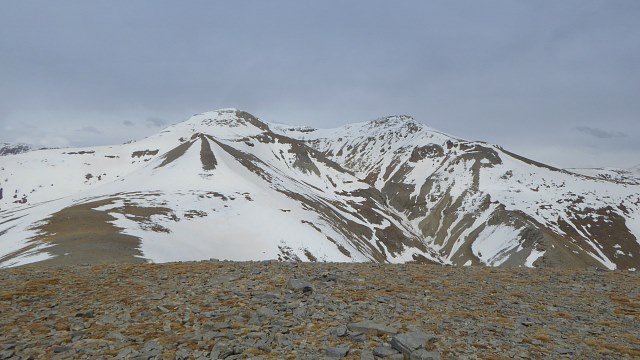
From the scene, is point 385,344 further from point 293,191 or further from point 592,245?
point 592,245

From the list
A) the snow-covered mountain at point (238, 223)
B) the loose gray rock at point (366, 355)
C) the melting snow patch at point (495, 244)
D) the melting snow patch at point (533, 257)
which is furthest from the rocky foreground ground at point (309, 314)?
the melting snow patch at point (495, 244)

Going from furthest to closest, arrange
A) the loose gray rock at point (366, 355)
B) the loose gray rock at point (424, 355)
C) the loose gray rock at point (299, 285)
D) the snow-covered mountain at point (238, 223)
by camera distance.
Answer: the snow-covered mountain at point (238, 223)
the loose gray rock at point (299, 285)
the loose gray rock at point (366, 355)
the loose gray rock at point (424, 355)

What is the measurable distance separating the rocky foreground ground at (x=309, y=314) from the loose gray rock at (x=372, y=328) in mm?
28

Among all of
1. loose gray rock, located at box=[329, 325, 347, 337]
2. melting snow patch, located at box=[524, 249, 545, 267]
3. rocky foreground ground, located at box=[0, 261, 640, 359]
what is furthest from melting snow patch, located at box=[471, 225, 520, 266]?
loose gray rock, located at box=[329, 325, 347, 337]

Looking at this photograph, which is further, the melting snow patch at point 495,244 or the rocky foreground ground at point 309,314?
the melting snow patch at point 495,244

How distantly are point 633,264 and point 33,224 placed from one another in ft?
656

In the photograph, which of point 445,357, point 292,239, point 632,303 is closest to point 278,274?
point 445,357

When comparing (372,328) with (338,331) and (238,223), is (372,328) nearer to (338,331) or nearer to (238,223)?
(338,331)

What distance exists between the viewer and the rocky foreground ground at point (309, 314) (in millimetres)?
8859

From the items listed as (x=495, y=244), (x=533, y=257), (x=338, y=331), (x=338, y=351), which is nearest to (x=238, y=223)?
(x=338, y=331)

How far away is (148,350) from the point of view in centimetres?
871

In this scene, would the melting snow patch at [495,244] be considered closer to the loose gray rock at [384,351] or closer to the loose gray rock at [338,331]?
the loose gray rock at [338,331]

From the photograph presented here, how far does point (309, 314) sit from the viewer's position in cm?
1102

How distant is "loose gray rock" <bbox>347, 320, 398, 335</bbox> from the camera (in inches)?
378
